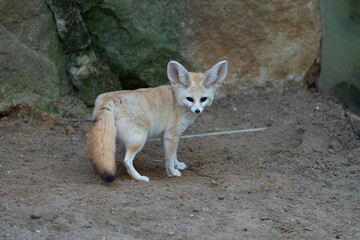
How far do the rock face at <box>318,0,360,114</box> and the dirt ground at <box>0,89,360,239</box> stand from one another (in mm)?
249

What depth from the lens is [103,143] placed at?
4301 millimetres

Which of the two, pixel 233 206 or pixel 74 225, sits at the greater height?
pixel 74 225

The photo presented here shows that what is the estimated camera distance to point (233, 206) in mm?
4191

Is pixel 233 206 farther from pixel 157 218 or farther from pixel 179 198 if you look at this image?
pixel 157 218

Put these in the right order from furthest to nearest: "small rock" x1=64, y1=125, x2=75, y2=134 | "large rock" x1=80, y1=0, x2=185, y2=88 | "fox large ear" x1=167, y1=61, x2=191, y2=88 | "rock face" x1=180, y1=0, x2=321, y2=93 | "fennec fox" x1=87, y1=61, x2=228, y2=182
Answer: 1. "rock face" x1=180, y1=0, x2=321, y2=93
2. "large rock" x1=80, y1=0, x2=185, y2=88
3. "small rock" x1=64, y1=125, x2=75, y2=134
4. "fox large ear" x1=167, y1=61, x2=191, y2=88
5. "fennec fox" x1=87, y1=61, x2=228, y2=182

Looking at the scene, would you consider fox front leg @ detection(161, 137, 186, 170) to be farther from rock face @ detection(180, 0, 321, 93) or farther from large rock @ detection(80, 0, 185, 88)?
rock face @ detection(180, 0, 321, 93)

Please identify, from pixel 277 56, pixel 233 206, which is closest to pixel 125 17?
pixel 277 56

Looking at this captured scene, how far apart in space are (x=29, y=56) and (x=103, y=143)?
7.18ft

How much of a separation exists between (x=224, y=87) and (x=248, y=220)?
10.8 feet

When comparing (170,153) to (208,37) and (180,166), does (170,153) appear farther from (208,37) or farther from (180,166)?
(208,37)

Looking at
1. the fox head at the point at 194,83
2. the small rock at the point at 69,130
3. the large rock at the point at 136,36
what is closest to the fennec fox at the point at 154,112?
the fox head at the point at 194,83

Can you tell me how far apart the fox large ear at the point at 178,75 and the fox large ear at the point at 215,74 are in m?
0.21

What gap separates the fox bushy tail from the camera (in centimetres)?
410

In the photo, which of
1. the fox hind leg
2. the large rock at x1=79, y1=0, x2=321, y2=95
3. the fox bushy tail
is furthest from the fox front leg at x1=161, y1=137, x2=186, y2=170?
the large rock at x1=79, y1=0, x2=321, y2=95
